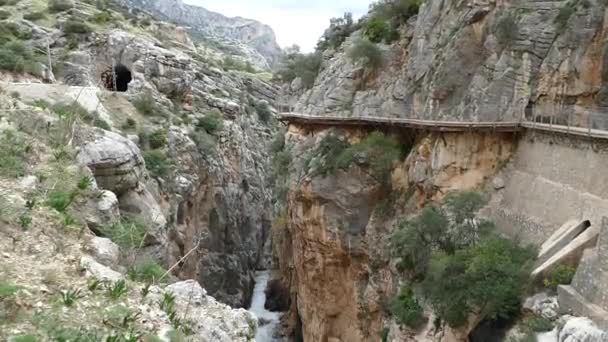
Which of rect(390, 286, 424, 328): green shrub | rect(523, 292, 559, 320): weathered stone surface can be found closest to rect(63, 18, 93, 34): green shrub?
rect(390, 286, 424, 328): green shrub

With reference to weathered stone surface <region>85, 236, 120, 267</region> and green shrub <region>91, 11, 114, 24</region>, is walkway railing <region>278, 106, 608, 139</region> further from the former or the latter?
green shrub <region>91, 11, 114, 24</region>

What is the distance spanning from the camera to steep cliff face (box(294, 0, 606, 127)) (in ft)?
61.6

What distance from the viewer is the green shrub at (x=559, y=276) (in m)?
14.3

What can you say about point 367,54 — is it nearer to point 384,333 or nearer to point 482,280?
point 384,333

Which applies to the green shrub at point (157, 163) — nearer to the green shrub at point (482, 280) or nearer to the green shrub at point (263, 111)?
the green shrub at point (482, 280)

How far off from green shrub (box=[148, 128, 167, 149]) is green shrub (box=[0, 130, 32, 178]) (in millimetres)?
16940

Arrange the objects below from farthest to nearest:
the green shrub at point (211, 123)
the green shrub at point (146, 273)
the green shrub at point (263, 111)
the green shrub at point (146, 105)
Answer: the green shrub at point (263, 111)
the green shrub at point (211, 123)
the green shrub at point (146, 105)
the green shrub at point (146, 273)

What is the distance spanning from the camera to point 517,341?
44.4 feet

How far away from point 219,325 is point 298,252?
20.6 meters

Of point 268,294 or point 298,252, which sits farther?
point 268,294

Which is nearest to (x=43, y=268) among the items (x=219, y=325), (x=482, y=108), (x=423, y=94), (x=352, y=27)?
(x=219, y=325)

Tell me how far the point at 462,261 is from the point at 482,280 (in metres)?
1.05

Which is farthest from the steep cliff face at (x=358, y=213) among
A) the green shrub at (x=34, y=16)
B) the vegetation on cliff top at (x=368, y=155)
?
the green shrub at (x=34, y=16)

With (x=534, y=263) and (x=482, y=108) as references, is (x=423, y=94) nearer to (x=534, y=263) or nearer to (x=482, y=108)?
(x=482, y=108)
